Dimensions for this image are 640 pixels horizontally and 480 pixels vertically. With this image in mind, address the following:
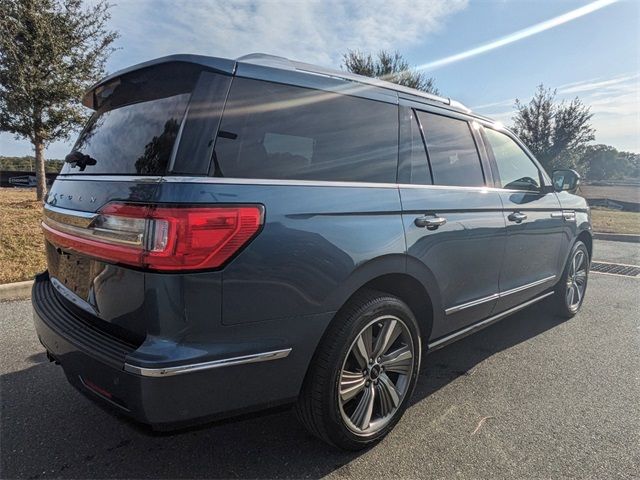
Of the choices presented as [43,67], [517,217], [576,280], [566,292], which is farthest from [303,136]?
[43,67]

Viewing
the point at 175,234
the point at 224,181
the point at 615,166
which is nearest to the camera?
the point at 175,234

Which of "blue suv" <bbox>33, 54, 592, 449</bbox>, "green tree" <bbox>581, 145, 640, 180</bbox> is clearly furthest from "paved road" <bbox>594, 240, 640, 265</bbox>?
"green tree" <bbox>581, 145, 640, 180</bbox>

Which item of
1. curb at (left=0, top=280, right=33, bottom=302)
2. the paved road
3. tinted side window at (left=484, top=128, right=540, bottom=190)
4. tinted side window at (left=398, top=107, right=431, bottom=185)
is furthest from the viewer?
the paved road

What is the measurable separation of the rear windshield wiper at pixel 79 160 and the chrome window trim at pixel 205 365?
1150 mm

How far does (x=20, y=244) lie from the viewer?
250 inches

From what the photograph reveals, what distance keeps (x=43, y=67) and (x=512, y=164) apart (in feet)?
31.7

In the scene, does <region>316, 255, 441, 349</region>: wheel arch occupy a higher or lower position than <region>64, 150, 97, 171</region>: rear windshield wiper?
lower

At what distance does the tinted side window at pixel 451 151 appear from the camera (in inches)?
109

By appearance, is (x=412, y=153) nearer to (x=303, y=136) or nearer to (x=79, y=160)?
(x=303, y=136)

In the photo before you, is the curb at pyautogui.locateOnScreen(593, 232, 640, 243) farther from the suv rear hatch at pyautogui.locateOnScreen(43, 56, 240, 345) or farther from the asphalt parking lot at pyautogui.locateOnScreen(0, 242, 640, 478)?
the suv rear hatch at pyautogui.locateOnScreen(43, 56, 240, 345)

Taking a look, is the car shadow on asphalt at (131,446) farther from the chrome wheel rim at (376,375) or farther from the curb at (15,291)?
the curb at (15,291)

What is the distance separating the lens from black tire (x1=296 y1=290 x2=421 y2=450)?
203cm

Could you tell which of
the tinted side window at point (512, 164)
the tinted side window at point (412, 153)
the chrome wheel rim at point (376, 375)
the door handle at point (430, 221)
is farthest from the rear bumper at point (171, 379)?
the tinted side window at point (512, 164)

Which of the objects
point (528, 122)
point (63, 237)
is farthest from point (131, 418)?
point (528, 122)
